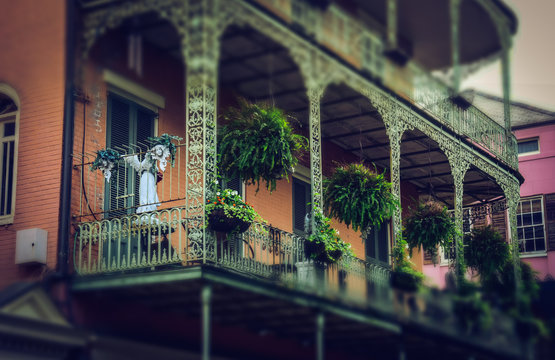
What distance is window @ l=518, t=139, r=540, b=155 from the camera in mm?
27956

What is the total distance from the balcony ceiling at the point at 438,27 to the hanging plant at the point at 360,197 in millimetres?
3737

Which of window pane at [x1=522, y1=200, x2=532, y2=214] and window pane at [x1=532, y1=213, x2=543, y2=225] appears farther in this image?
window pane at [x1=522, y1=200, x2=532, y2=214]

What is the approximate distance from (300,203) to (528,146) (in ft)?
40.3

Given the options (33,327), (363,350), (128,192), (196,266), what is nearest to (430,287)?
(363,350)

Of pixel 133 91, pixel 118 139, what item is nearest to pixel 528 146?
pixel 133 91

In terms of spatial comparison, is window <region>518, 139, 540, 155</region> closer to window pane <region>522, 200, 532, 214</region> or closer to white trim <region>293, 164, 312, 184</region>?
window pane <region>522, 200, 532, 214</region>

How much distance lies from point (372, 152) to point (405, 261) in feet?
14.3

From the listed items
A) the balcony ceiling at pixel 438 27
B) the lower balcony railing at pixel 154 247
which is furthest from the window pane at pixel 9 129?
the balcony ceiling at pixel 438 27

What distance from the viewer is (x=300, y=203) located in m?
18.1

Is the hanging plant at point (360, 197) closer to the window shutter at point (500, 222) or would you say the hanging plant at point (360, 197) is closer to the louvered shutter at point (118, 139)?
the louvered shutter at point (118, 139)

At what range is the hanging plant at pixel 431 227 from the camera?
1817 cm

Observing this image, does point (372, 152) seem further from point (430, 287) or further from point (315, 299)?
point (315, 299)

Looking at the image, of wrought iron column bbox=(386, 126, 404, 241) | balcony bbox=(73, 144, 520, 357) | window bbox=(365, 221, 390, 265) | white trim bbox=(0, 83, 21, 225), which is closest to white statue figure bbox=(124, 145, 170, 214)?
balcony bbox=(73, 144, 520, 357)

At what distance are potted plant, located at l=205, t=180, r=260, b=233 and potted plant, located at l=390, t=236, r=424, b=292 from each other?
8.62ft
